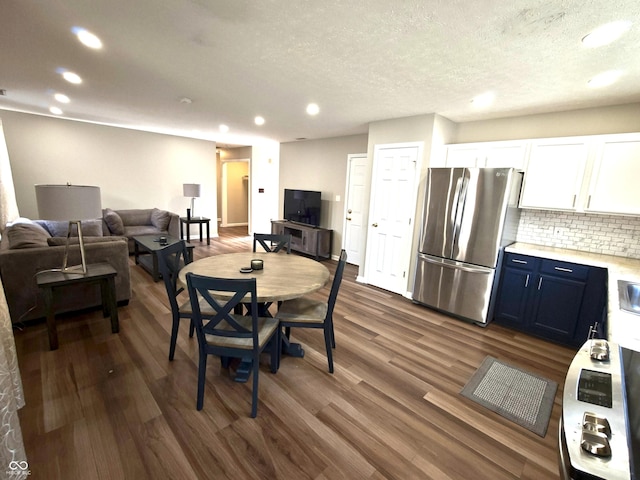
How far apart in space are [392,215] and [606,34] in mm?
2652

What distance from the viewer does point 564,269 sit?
2.89 meters

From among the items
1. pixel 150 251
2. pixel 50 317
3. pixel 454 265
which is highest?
pixel 454 265

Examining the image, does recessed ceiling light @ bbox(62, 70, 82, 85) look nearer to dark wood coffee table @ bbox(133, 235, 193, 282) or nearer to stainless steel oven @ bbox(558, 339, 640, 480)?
dark wood coffee table @ bbox(133, 235, 193, 282)

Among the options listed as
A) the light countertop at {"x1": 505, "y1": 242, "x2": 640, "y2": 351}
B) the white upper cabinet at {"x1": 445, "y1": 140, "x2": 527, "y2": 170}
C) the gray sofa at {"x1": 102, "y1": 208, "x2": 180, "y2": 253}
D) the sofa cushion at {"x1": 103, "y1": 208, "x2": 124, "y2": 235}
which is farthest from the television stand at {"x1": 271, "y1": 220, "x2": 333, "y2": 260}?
the light countertop at {"x1": 505, "y1": 242, "x2": 640, "y2": 351}

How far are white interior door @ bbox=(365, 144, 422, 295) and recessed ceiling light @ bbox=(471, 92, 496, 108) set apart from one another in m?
0.78

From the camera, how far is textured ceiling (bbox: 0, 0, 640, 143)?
1.65 m

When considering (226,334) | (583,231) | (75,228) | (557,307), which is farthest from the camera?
(75,228)

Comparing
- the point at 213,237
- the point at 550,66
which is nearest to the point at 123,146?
the point at 213,237

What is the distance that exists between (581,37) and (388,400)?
270cm

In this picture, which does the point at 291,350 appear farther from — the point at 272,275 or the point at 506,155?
the point at 506,155

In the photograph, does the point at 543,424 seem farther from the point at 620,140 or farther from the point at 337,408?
the point at 620,140

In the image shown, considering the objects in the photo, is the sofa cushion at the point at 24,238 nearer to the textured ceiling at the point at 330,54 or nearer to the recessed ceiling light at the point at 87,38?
the textured ceiling at the point at 330,54

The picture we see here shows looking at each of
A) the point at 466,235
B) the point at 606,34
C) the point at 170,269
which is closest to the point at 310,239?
the point at 466,235

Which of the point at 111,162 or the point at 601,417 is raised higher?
the point at 111,162
